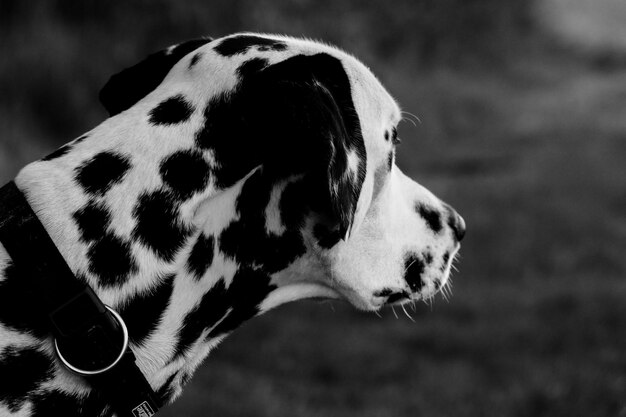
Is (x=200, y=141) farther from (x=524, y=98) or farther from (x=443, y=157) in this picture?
(x=524, y=98)

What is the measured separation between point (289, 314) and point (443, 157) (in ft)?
14.5

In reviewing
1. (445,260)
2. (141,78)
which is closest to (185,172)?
(141,78)

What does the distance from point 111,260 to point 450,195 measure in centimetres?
607

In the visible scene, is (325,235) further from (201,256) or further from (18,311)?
(18,311)

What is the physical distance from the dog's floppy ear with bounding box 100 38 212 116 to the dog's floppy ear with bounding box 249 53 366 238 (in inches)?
20.9

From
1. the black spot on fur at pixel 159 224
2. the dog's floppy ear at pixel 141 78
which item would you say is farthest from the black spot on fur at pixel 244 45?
the black spot on fur at pixel 159 224

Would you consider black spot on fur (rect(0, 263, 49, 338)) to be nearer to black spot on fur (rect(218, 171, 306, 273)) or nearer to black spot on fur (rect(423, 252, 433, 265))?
black spot on fur (rect(218, 171, 306, 273))

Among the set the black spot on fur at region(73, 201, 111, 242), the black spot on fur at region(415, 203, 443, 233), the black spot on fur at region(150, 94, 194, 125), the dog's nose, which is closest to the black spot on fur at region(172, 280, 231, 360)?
the black spot on fur at region(73, 201, 111, 242)

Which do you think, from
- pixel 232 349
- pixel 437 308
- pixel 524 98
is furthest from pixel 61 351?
pixel 524 98

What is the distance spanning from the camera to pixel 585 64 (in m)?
15.5

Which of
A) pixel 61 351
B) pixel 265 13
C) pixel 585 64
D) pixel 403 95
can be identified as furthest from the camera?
pixel 585 64

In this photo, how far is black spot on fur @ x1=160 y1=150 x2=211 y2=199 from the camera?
7.87 ft

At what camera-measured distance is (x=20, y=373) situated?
2.23m

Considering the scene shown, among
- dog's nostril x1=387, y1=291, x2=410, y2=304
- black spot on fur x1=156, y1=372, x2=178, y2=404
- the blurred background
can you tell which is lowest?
the blurred background
